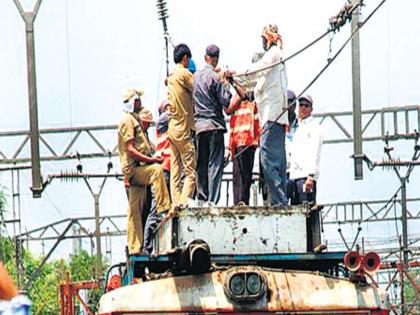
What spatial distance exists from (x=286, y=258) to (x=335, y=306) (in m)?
0.80

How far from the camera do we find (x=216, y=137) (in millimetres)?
14031

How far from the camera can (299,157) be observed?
1445 centimetres

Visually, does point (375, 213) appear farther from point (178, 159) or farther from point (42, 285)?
point (42, 285)

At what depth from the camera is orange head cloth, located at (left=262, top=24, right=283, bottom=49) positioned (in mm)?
14258

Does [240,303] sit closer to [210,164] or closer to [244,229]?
[244,229]

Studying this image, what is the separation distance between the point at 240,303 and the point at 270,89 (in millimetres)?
Answer: 2744

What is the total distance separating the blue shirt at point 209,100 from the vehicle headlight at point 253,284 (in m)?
2.28

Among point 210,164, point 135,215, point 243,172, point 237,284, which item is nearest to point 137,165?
point 135,215

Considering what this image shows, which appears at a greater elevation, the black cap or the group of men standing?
the black cap

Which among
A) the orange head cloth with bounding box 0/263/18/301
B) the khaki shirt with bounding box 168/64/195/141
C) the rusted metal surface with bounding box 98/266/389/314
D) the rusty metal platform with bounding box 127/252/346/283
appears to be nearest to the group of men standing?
the khaki shirt with bounding box 168/64/195/141

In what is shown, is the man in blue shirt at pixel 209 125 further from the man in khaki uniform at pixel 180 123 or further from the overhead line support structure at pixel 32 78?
the overhead line support structure at pixel 32 78

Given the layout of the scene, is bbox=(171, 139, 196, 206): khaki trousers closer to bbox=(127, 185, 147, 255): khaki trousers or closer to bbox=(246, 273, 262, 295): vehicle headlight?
bbox=(127, 185, 147, 255): khaki trousers

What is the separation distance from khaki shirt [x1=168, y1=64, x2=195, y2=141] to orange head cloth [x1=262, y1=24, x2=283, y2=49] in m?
0.82

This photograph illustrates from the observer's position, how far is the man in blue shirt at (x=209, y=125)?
14000 millimetres
